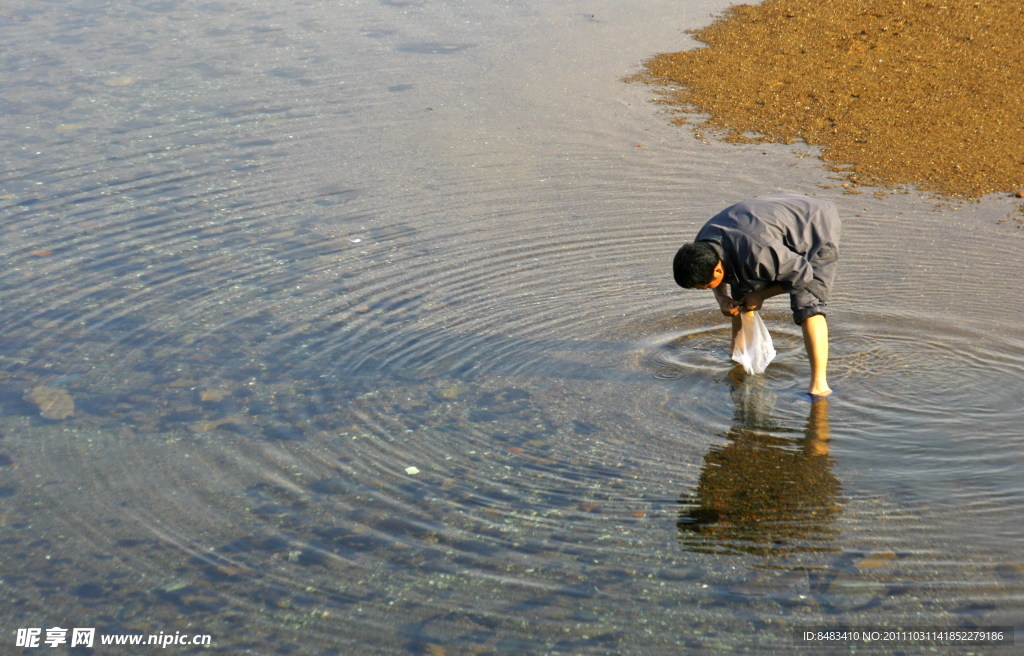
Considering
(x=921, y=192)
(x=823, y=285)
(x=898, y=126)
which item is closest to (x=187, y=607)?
(x=823, y=285)

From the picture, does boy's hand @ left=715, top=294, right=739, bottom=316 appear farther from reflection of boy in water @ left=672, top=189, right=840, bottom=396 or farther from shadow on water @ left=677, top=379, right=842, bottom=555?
shadow on water @ left=677, top=379, right=842, bottom=555

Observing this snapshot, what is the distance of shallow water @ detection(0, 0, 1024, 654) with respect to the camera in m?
4.57

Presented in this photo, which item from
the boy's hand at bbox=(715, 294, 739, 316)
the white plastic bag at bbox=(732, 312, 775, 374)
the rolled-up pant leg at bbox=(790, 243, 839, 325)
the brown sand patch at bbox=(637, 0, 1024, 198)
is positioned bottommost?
the white plastic bag at bbox=(732, 312, 775, 374)

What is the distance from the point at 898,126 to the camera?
32.2 ft

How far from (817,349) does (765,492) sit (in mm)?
1033

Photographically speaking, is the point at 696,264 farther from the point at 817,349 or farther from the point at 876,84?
the point at 876,84

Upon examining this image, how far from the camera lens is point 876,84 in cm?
1075

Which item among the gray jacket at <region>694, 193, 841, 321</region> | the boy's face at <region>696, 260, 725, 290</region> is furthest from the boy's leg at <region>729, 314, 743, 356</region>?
the boy's face at <region>696, 260, 725, 290</region>

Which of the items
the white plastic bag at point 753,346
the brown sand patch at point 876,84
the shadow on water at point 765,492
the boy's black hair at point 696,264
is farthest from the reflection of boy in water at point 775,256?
the brown sand patch at point 876,84

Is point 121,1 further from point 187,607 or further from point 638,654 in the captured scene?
point 638,654

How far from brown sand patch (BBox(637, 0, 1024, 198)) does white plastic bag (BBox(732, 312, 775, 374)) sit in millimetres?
3326

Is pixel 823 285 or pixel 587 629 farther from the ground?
pixel 823 285

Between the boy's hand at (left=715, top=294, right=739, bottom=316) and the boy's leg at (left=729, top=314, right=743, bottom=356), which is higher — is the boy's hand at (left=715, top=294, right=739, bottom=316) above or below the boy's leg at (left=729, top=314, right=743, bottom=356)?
above

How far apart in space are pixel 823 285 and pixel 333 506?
2975 millimetres
